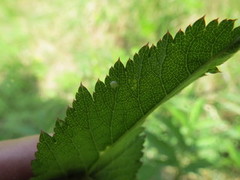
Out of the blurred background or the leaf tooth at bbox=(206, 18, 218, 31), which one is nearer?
the leaf tooth at bbox=(206, 18, 218, 31)

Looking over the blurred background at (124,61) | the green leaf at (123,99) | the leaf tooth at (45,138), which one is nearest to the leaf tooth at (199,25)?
the green leaf at (123,99)

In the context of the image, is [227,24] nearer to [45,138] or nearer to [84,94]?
[84,94]

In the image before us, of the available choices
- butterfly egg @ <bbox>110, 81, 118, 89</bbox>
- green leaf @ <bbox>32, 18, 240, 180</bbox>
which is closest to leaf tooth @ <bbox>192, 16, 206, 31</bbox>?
green leaf @ <bbox>32, 18, 240, 180</bbox>

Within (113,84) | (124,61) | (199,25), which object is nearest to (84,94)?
(113,84)

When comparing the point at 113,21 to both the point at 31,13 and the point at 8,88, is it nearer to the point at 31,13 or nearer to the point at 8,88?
the point at 8,88

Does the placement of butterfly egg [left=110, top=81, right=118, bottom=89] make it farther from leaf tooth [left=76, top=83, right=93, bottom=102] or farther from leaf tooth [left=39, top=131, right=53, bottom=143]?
leaf tooth [left=39, top=131, right=53, bottom=143]

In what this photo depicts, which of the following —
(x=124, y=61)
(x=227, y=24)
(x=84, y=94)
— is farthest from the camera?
(x=124, y=61)

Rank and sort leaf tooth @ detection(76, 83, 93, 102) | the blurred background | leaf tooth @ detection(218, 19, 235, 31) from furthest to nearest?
the blurred background, leaf tooth @ detection(76, 83, 93, 102), leaf tooth @ detection(218, 19, 235, 31)
